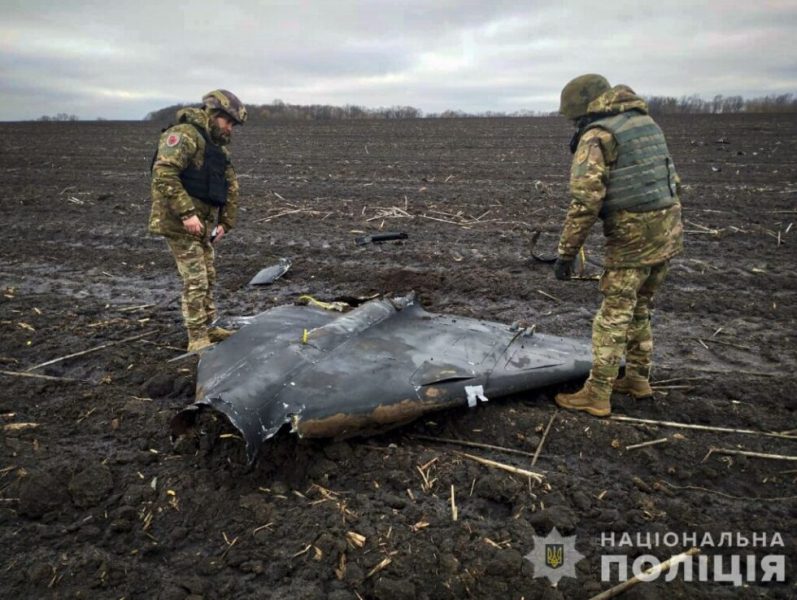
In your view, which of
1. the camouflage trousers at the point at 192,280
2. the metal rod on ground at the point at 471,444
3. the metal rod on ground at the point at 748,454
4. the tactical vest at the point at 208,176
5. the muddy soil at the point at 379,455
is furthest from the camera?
the camouflage trousers at the point at 192,280

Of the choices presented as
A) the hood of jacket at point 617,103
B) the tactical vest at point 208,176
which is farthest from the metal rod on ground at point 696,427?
the tactical vest at point 208,176

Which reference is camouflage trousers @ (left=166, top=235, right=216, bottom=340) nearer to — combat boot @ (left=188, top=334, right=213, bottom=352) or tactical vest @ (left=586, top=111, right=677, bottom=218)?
combat boot @ (left=188, top=334, right=213, bottom=352)

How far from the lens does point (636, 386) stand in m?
4.00

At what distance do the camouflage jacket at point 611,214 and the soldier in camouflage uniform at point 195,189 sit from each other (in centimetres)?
292

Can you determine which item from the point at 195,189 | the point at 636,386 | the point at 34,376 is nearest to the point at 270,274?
the point at 195,189

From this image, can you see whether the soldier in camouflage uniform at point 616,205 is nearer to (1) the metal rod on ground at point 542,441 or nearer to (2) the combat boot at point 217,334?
(1) the metal rod on ground at point 542,441

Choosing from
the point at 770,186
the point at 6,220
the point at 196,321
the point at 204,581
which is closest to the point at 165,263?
the point at 196,321

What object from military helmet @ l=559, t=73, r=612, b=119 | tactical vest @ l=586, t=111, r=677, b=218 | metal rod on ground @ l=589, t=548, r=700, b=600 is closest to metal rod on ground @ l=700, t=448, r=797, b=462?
metal rod on ground @ l=589, t=548, r=700, b=600

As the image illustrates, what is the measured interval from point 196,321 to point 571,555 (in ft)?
12.0

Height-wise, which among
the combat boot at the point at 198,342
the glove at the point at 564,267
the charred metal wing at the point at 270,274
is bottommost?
the combat boot at the point at 198,342

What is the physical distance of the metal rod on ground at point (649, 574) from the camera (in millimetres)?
2426

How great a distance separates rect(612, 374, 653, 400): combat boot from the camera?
399cm

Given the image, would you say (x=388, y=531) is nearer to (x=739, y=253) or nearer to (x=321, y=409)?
(x=321, y=409)

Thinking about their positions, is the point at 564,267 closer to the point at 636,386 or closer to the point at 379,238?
the point at 636,386
